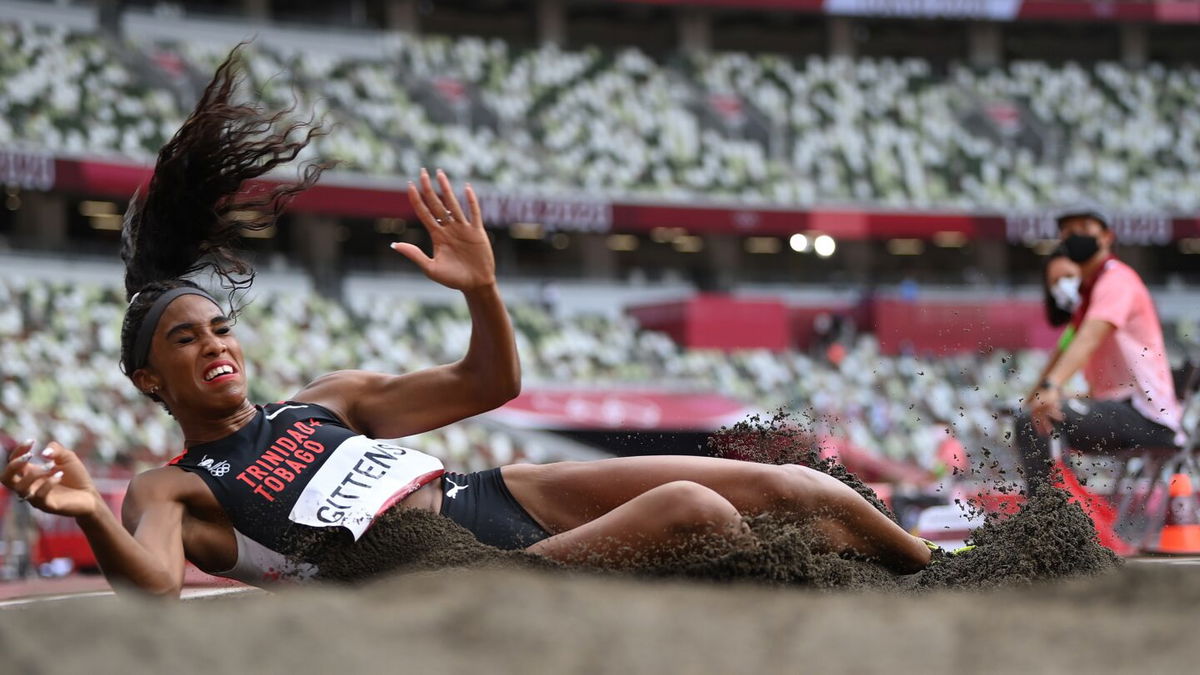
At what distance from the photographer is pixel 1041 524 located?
3441mm

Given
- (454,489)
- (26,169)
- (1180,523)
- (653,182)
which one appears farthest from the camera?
(653,182)

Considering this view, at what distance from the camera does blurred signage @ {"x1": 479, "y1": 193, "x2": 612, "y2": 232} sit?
967 inches

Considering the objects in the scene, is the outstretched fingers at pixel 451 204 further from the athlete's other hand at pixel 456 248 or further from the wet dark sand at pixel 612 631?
the wet dark sand at pixel 612 631

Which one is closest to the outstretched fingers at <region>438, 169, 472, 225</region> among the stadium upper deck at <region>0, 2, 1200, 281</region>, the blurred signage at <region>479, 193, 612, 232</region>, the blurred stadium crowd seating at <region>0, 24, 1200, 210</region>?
the stadium upper deck at <region>0, 2, 1200, 281</region>

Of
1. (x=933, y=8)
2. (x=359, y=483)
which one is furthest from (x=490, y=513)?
(x=933, y=8)

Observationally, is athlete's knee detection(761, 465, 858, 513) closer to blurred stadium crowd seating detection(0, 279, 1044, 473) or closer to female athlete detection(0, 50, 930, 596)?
female athlete detection(0, 50, 930, 596)

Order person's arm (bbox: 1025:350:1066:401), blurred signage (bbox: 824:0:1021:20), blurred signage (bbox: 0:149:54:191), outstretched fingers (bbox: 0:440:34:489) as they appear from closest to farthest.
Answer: outstretched fingers (bbox: 0:440:34:489)
person's arm (bbox: 1025:350:1066:401)
blurred signage (bbox: 0:149:54:191)
blurred signage (bbox: 824:0:1021:20)

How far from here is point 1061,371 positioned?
5.13m

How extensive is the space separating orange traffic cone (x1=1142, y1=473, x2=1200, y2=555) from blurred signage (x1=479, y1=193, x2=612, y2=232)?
19650mm

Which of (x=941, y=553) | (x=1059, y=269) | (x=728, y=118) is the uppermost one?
(x=728, y=118)

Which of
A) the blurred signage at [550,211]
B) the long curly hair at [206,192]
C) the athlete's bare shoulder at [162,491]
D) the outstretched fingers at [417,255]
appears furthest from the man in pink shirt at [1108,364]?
the blurred signage at [550,211]

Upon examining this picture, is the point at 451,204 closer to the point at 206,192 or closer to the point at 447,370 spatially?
the point at 447,370

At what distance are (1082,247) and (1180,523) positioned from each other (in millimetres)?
1293

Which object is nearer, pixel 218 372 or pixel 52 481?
pixel 52 481
